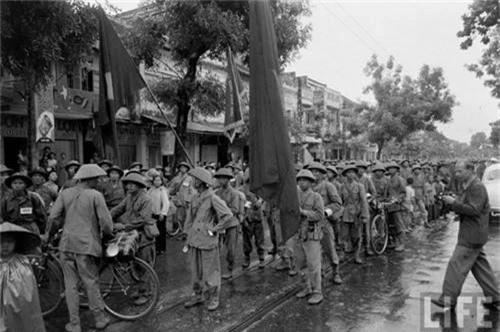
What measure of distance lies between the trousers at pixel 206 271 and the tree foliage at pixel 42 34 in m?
4.34

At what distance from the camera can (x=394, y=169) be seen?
31.9 feet

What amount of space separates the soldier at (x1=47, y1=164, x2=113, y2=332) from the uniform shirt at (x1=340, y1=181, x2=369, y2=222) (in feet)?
15.5

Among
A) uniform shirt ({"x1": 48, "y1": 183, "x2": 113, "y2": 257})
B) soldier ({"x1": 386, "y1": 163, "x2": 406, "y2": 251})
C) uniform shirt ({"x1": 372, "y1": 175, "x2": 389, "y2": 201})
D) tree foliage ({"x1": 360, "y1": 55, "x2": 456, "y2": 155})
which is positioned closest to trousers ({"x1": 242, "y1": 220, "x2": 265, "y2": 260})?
uniform shirt ({"x1": 372, "y1": 175, "x2": 389, "y2": 201})

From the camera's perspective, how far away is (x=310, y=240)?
602 centimetres

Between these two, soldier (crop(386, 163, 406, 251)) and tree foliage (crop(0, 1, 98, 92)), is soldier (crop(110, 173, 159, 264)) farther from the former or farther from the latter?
soldier (crop(386, 163, 406, 251))

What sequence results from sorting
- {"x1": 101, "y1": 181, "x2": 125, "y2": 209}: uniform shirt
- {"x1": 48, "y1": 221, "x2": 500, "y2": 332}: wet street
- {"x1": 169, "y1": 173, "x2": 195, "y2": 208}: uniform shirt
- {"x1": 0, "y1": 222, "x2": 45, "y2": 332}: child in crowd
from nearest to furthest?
{"x1": 0, "y1": 222, "x2": 45, "y2": 332}: child in crowd < {"x1": 48, "y1": 221, "x2": 500, "y2": 332}: wet street < {"x1": 101, "y1": 181, "x2": 125, "y2": 209}: uniform shirt < {"x1": 169, "y1": 173, "x2": 195, "y2": 208}: uniform shirt

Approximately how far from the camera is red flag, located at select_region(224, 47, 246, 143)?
1047 cm

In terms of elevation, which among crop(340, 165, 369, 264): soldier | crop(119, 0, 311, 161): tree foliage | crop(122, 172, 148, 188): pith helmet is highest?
crop(119, 0, 311, 161): tree foliage

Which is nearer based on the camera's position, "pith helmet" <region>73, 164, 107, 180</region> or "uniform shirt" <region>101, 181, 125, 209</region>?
"pith helmet" <region>73, 164, 107, 180</region>

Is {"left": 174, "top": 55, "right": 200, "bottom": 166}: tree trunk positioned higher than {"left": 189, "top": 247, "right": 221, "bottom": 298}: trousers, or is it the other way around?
{"left": 174, "top": 55, "right": 200, "bottom": 166}: tree trunk

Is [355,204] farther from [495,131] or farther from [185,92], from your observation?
[495,131]

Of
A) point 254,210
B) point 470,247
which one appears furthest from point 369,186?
point 470,247

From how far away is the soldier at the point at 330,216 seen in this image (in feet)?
22.4

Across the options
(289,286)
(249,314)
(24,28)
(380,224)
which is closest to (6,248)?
(249,314)
